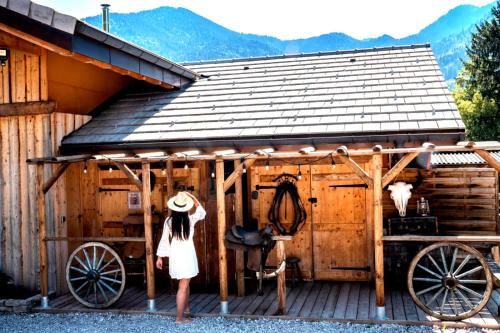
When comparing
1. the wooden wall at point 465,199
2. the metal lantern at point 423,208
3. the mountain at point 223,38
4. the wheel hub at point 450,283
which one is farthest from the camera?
the mountain at point 223,38

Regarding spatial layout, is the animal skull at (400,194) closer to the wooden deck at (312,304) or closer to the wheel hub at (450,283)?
the wooden deck at (312,304)

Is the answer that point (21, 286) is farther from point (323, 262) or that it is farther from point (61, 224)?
point (323, 262)

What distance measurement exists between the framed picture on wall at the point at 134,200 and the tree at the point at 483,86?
73.4 ft

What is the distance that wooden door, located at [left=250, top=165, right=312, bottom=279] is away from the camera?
9.07 metres

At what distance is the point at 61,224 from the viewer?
8.94m

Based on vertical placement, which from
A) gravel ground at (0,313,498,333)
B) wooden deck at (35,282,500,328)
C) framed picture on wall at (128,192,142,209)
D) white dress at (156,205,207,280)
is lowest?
gravel ground at (0,313,498,333)

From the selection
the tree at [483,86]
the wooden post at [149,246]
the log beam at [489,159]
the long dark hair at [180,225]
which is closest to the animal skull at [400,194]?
the log beam at [489,159]

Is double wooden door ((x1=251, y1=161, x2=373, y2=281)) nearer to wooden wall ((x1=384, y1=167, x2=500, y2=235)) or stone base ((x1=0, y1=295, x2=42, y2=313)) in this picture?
wooden wall ((x1=384, y1=167, x2=500, y2=235))

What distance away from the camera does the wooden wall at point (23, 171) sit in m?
8.73

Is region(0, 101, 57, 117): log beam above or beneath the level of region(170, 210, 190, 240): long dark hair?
above

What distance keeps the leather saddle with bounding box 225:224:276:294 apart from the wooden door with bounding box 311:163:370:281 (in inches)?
58.0

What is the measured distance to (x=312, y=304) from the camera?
7.76 m

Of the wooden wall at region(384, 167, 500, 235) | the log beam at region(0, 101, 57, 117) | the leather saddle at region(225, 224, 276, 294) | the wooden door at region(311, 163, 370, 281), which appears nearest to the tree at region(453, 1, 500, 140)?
the wooden wall at region(384, 167, 500, 235)

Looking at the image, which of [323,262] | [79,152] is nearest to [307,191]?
[323,262]
